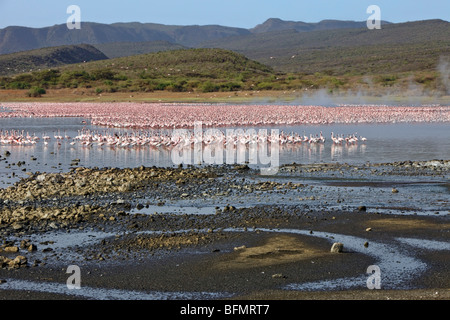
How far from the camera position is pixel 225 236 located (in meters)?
12.1

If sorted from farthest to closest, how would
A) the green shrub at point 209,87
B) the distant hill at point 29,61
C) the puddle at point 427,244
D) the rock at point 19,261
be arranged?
the distant hill at point 29,61 → the green shrub at point 209,87 → the puddle at point 427,244 → the rock at point 19,261

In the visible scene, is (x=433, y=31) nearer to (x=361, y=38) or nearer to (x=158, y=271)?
(x=361, y=38)

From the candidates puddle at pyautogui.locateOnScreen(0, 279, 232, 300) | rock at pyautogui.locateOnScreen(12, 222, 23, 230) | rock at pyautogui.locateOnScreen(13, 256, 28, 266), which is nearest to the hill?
rock at pyautogui.locateOnScreen(12, 222, 23, 230)

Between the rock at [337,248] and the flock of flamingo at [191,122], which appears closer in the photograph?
the rock at [337,248]

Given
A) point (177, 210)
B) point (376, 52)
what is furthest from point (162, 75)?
point (177, 210)

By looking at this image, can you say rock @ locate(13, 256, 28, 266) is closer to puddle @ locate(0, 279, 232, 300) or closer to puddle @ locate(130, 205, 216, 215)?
puddle @ locate(0, 279, 232, 300)

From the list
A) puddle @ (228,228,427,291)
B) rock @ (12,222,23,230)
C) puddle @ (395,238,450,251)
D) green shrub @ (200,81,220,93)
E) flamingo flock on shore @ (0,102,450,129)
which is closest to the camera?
puddle @ (228,228,427,291)

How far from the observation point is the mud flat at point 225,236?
9430mm

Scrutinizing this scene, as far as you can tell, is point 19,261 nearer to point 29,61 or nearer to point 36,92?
point 36,92

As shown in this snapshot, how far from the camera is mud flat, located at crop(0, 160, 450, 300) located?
30.9 ft

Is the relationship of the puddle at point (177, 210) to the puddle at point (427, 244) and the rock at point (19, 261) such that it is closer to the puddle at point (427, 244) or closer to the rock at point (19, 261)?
the rock at point (19, 261)

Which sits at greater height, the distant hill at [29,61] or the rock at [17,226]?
the distant hill at [29,61]

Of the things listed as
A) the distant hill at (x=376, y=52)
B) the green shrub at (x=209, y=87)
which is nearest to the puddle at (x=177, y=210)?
the green shrub at (x=209, y=87)

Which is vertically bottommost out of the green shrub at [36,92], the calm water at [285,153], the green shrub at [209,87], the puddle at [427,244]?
the puddle at [427,244]
